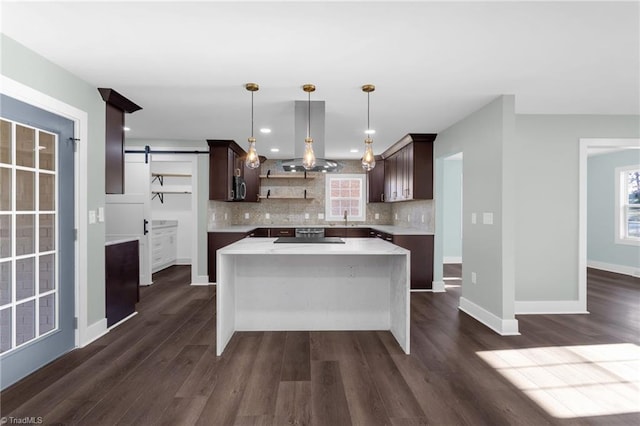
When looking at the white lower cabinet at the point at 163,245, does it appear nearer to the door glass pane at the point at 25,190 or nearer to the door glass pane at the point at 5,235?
the door glass pane at the point at 25,190

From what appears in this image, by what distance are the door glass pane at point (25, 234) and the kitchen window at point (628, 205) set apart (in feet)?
27.9

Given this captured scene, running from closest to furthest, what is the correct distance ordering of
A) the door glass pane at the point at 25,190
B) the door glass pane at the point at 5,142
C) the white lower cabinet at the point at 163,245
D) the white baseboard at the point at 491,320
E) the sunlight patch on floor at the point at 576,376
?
the sunlight patch on floor at the point at 576,376, the door glass pane at the point at 5,142, the door glass pane at the point at 25,190, the white baseboard at the point at 491,320, the white lower cabinet at the point at 163,245

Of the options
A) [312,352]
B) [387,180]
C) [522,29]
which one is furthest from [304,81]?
[387,180]

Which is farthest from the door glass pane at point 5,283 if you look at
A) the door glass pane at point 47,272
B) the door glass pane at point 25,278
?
the door glass pane at point 47,272

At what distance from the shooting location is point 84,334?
9.04ft

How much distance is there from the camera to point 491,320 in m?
3.24

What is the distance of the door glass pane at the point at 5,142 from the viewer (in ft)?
6.81

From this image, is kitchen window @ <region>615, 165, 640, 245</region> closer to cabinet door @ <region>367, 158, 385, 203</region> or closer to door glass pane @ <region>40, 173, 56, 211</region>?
cabinet door @ <region>367, 158, 385, 203</region>

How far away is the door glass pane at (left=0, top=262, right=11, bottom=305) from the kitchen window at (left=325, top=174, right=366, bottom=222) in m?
5.16

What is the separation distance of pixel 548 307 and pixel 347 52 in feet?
12.1

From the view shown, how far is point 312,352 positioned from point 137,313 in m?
2.30

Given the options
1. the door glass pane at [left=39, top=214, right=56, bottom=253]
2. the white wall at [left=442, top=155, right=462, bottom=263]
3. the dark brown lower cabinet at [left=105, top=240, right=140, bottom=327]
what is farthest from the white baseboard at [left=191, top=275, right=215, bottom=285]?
the white wall at [left=442, top=155, right=462, bottom=263]

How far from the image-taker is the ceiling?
1.82 meters

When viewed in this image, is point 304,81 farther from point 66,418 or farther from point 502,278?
point 66,418
